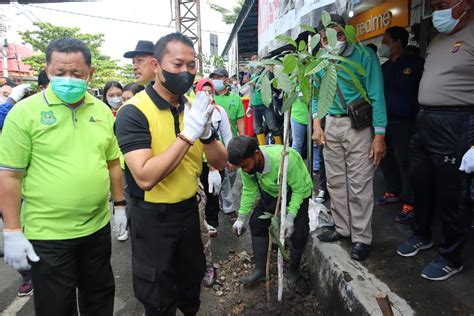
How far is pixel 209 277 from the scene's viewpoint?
3.07 m

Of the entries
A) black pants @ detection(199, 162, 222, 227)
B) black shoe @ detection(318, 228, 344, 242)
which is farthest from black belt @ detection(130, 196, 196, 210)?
black pants @ detection(199, 162, 222, 227)

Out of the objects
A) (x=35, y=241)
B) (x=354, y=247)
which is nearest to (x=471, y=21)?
(x=354, y=247)

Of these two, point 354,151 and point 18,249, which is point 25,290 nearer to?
point 18,249

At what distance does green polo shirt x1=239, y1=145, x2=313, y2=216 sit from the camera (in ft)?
8.68

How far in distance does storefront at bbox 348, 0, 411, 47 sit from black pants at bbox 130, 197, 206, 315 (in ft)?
11.2

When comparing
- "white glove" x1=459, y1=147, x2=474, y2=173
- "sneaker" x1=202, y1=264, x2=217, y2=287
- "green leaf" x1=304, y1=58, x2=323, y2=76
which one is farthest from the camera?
"sneaker" x1=202, y1=264, x2=217, y2=287

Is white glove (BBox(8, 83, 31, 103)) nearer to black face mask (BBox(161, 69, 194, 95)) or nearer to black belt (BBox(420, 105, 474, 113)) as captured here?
black face mask (BBox(161, 69, 194, 95))

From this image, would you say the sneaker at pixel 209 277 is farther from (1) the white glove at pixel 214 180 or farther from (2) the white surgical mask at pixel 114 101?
(2) the white surgical mask at pixel 114 101

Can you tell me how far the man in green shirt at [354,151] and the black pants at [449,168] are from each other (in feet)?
1.13

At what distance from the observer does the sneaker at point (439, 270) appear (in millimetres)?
2229

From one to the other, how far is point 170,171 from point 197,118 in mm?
293

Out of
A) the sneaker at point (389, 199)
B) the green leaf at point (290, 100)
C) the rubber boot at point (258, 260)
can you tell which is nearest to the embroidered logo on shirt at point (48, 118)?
the green leaf at point (290, 100)

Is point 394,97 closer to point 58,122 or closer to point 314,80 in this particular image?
point 314,80

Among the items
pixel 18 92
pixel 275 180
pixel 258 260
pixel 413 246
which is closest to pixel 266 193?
pixel 275 180
